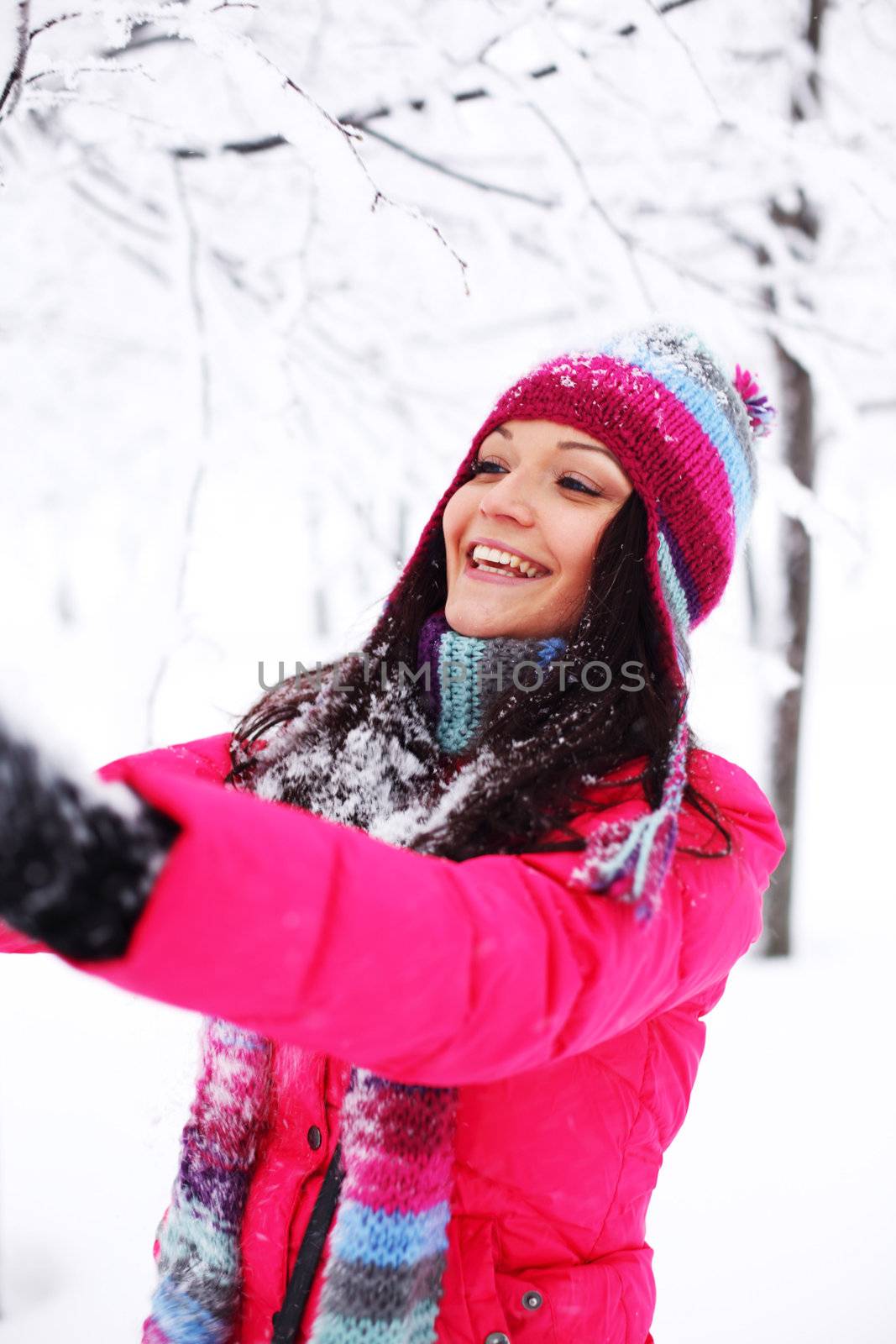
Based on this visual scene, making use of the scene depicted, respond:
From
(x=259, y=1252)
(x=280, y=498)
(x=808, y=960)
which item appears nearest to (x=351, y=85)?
(x=280, y=498)

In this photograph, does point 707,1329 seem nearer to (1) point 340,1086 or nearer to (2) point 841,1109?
(2) point 841,1109

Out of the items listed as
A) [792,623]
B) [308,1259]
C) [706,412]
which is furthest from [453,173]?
[792,623]

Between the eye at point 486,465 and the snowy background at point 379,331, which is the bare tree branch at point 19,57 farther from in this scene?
the eye at point 486,465

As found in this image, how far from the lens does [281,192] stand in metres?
3.37

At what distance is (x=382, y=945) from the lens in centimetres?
69

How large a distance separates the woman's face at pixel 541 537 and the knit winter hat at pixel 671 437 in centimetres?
4

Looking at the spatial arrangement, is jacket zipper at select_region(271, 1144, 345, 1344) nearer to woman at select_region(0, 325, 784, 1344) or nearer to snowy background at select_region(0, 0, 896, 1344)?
woman at select_region(0, 325, 784, 1344)

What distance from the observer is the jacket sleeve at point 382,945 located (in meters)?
0.61

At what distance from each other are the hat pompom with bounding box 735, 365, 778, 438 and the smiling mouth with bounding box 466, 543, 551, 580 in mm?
643

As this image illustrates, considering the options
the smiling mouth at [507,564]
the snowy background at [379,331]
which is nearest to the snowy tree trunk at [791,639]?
the snowy background at [379,331]

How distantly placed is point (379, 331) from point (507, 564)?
2.24m

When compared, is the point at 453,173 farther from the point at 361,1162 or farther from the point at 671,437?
the point at 361,1162

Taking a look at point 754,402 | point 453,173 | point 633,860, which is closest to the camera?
point 633,860

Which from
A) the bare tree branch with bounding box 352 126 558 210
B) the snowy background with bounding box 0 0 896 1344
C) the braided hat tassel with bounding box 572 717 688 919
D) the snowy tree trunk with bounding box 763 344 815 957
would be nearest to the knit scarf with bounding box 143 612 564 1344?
the braided hat tassel with bounding box 572 717 688 919
